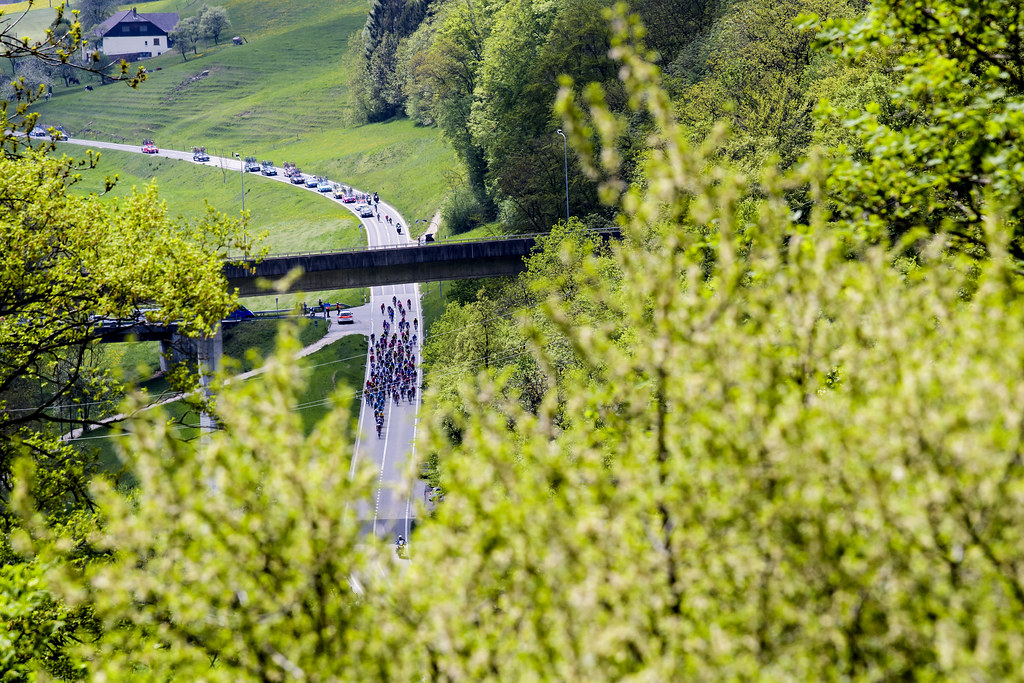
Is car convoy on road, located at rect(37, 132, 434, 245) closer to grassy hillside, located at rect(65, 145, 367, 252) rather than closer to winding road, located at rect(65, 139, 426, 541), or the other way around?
winding road, located at rect(65, 139, 426, 541)

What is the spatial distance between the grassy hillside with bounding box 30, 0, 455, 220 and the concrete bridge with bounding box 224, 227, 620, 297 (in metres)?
51.2

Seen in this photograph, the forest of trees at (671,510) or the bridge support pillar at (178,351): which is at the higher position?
the forest of trees at (671,510)

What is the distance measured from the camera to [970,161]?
10820 millimetres

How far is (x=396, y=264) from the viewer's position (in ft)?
204

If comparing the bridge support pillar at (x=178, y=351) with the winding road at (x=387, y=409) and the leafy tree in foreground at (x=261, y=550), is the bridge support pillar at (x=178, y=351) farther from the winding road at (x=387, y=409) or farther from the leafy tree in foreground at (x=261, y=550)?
the winding road at (x=387, y=409)

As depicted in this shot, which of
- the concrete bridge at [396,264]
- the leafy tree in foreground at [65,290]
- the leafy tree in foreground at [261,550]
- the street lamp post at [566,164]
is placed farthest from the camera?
the street lamp post at [566,164]

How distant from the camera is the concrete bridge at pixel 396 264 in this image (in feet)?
195

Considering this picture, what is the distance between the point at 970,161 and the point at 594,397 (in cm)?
682

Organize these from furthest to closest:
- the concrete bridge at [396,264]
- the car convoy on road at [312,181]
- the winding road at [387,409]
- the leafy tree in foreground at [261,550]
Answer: the car convoy on road at [312,181] → the concrete bridge at [396,264] → the winding road at [387,409] → the leafy tree in foreground at [261,550]

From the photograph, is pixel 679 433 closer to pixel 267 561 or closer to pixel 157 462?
pixel 267 561

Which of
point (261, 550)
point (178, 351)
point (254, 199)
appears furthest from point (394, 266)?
point (254, 199)

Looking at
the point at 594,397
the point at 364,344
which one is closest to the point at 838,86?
the point at 594,397

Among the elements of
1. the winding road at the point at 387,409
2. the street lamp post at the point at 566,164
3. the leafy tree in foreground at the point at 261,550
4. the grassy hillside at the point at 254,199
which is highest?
the leafy tree in foreground at the point at 261,550

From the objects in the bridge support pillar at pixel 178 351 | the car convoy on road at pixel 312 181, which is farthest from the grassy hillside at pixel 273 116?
the bridge support pillar at pixel 178 351
